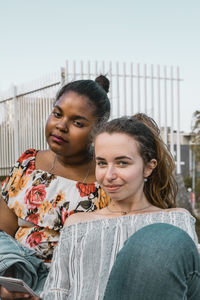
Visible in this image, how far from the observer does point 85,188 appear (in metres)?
2.29

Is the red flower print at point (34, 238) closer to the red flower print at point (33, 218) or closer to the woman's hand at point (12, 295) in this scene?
the red flower print at point (33, 218)

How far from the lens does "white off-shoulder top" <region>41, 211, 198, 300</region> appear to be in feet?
5.72

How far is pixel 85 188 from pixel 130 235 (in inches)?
20.9

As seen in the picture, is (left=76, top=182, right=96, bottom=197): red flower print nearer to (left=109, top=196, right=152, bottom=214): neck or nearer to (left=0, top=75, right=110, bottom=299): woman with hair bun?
(left=0, top=75, right=110, bottom=299): woman with hair bun

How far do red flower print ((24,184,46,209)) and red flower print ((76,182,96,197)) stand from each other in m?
0.20

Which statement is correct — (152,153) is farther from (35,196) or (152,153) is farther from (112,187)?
(35,196)

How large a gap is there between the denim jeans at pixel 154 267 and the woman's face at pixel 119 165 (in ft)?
1.73

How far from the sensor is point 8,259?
182cm

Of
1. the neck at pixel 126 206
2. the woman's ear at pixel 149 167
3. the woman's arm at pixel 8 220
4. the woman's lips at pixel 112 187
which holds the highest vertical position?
the woman's ear at pixel 149 167

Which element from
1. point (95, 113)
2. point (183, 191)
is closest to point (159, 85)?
point (183, 191)

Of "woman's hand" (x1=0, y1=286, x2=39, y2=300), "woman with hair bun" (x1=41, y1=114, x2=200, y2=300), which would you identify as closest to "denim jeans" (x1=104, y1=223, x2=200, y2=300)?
"woman with hair bun" (x1=41, y1=114, x2=200, y2=300)

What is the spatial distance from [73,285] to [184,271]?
0.57 metres

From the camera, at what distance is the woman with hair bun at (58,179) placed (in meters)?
2.18

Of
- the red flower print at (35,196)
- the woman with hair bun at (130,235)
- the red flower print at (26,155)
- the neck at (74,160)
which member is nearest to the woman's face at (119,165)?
the woman with hair bun at (130,235)
